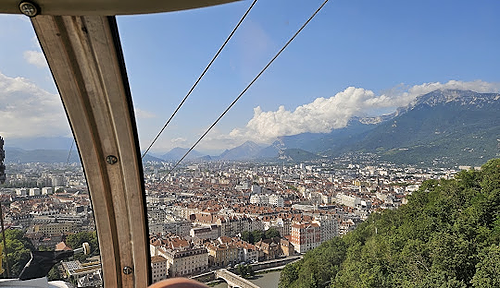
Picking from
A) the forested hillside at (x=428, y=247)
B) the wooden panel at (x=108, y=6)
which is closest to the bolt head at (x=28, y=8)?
the wooden panel at (x=108, y=6)

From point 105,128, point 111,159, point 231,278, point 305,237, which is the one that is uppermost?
point 105,128

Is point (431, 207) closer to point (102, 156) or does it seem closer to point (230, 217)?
point (230, 217)

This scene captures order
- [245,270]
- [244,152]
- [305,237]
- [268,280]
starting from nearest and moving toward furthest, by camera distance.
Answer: [245,270] → [268,280] → [305,237] → [244,152]

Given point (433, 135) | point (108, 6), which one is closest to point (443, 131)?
point (433, 135)

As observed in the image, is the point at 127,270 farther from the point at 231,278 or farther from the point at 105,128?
the point at 231,278

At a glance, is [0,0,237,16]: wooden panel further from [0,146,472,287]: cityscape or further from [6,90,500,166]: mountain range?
[6,90,500,166]: mountain range

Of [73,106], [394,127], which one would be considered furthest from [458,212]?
[394,127]

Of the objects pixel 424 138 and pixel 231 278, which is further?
pixel 424 138

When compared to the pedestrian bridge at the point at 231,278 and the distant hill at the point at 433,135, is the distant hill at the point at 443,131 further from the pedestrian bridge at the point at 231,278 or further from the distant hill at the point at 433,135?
the pedestrian bridge at the point at 231,278

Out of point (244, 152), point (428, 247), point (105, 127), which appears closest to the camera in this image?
point (105, 127)
